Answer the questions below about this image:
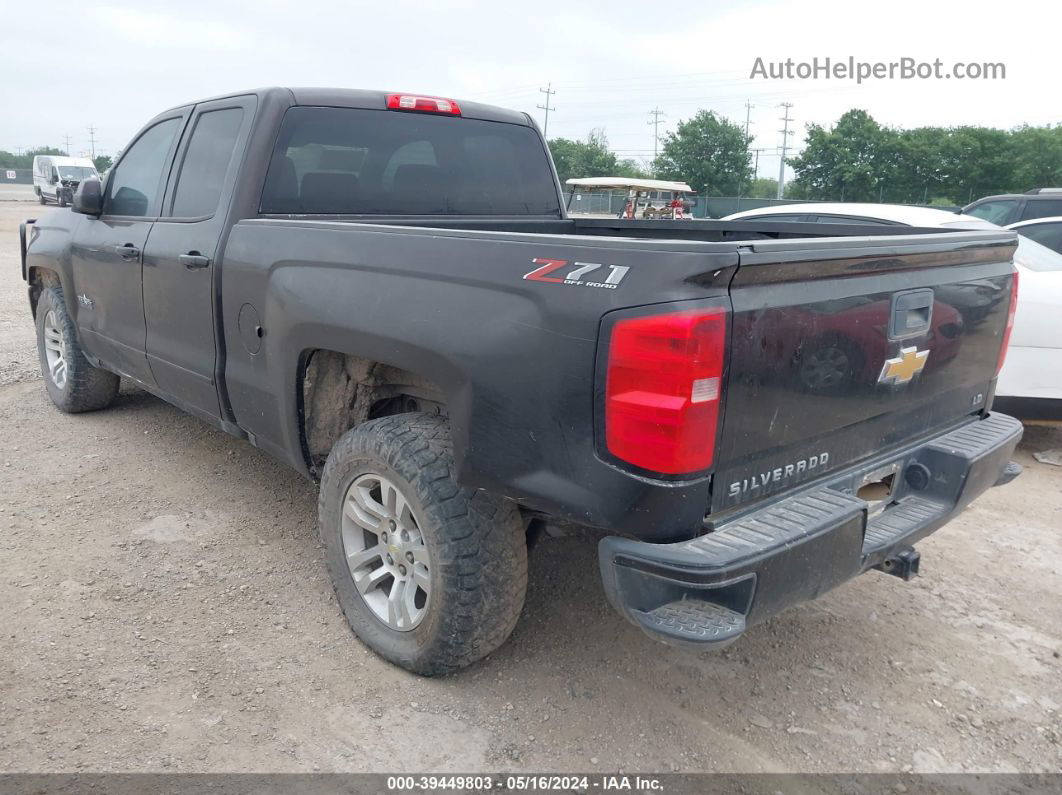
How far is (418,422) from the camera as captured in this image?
279cm

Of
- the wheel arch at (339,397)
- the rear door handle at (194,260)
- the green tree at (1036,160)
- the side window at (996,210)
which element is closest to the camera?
the wheel arch at (339,397)

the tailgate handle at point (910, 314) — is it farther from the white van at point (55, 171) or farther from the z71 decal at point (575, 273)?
the white van at point (55, 171)

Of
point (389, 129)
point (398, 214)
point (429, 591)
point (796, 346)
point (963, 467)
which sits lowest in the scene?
point (429, 591)

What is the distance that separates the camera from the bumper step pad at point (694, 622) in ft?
6.81

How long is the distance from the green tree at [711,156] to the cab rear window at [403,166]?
58.5 m

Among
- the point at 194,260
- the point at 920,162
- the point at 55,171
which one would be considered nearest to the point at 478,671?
the point at 194,260

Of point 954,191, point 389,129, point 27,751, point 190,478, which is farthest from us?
point 954,191

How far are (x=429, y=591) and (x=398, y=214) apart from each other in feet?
6.31

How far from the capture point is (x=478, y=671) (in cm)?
291

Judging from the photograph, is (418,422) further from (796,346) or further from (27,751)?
(27,751)

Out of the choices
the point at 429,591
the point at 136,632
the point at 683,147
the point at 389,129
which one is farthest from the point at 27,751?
the point at 683,147

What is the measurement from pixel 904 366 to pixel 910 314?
16 centimetres

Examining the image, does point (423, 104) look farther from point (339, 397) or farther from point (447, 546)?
point (447, 546)

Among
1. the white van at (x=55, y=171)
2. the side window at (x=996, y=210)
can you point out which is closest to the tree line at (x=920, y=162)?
the white van at (x=55, y=171)
